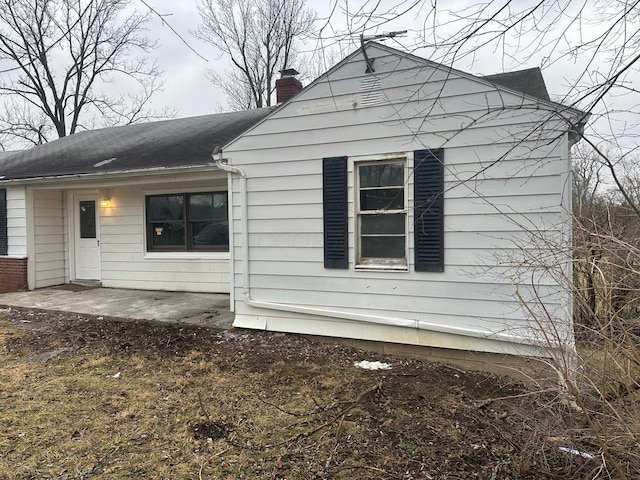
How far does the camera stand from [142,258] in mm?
9281

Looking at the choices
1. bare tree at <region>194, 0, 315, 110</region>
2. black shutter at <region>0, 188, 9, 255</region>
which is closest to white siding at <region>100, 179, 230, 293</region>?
black shutter at <region>0, 188, 9, 255</region>

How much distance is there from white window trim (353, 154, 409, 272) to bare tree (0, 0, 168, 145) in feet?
65.7

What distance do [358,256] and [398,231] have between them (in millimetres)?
592

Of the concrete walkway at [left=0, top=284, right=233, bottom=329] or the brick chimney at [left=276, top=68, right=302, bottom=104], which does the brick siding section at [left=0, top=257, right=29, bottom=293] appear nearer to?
the concrete walkway at [left=0, top=284, right=233, bottom=329]

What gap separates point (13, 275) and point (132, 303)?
3.61 meters

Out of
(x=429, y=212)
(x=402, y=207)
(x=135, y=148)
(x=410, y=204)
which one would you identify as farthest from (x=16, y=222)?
(x=429, y=212)

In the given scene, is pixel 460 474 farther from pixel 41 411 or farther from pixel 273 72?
pixel 273 72

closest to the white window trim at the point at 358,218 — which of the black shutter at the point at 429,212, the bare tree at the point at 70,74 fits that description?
the black shutter at the point at 429,212

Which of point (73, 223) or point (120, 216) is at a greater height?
point (120, 216)

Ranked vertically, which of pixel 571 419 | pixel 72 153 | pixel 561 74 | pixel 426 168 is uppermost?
pixel 72 153

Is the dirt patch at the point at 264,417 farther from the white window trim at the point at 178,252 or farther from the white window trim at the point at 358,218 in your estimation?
the white window trim at the point at 178,252

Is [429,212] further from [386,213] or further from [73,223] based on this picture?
[73,223]

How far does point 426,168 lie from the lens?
4.86 meters

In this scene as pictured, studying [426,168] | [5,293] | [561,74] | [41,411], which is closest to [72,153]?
[5,293]
